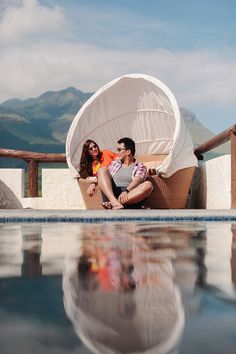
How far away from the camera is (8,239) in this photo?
96.7 inches

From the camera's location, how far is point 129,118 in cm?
747

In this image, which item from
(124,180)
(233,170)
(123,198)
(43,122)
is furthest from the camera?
(43,122)

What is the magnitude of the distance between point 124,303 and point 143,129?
6.62 metres

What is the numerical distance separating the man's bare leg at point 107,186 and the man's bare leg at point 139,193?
0.13 meters

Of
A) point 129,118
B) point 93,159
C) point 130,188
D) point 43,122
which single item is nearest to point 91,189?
point 93,159

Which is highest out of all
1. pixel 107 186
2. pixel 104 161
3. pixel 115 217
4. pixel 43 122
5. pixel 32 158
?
pixel 43 122

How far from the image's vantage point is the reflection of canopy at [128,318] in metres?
0.69

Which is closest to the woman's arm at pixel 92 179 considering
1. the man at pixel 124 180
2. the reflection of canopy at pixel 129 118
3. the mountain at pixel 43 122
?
the man at pixel 124 180

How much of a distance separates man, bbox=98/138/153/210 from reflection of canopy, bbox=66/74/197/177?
2.95 feet

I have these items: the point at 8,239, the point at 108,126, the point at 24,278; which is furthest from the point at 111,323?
the point at 108,126

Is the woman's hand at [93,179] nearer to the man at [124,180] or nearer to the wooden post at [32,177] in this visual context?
the man at [124,180]

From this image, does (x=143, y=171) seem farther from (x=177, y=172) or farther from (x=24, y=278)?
(x=24, y=278)

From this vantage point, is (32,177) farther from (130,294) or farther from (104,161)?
(130,294)

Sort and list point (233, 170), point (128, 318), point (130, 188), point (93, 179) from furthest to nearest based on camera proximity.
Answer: point (93, 179), point (233, 170), point (130, 188), point (128, 318)
